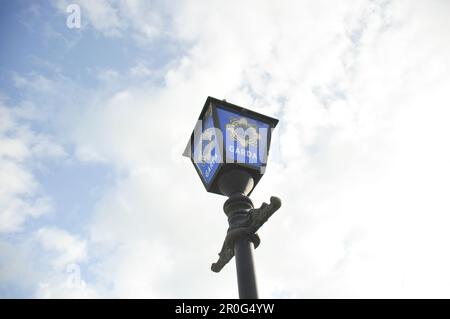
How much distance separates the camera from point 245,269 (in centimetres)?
303

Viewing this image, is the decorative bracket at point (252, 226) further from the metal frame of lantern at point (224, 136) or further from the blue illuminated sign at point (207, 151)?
the blue illuminated sign at point (207, 151)

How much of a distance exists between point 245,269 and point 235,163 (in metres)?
1.01

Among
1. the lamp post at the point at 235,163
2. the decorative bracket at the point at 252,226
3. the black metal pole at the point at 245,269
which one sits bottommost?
the black metal pole at the point at 245,269

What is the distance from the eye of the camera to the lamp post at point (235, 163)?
10.5 ft

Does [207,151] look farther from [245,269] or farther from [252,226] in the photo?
[245,269]

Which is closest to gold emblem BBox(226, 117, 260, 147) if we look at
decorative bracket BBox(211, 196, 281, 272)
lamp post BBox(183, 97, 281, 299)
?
lamp post BBox(183, 97, 281, 299)

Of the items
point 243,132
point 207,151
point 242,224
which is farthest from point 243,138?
point 242,224

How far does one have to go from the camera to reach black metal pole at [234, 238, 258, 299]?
114 inches

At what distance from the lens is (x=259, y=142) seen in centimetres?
387

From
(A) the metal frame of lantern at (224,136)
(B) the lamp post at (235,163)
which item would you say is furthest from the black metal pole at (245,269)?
(A) the metal frame of lantern at (224,136)

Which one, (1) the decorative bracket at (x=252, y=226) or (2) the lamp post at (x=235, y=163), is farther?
(2) the lamp post at (x=235, y=163)
